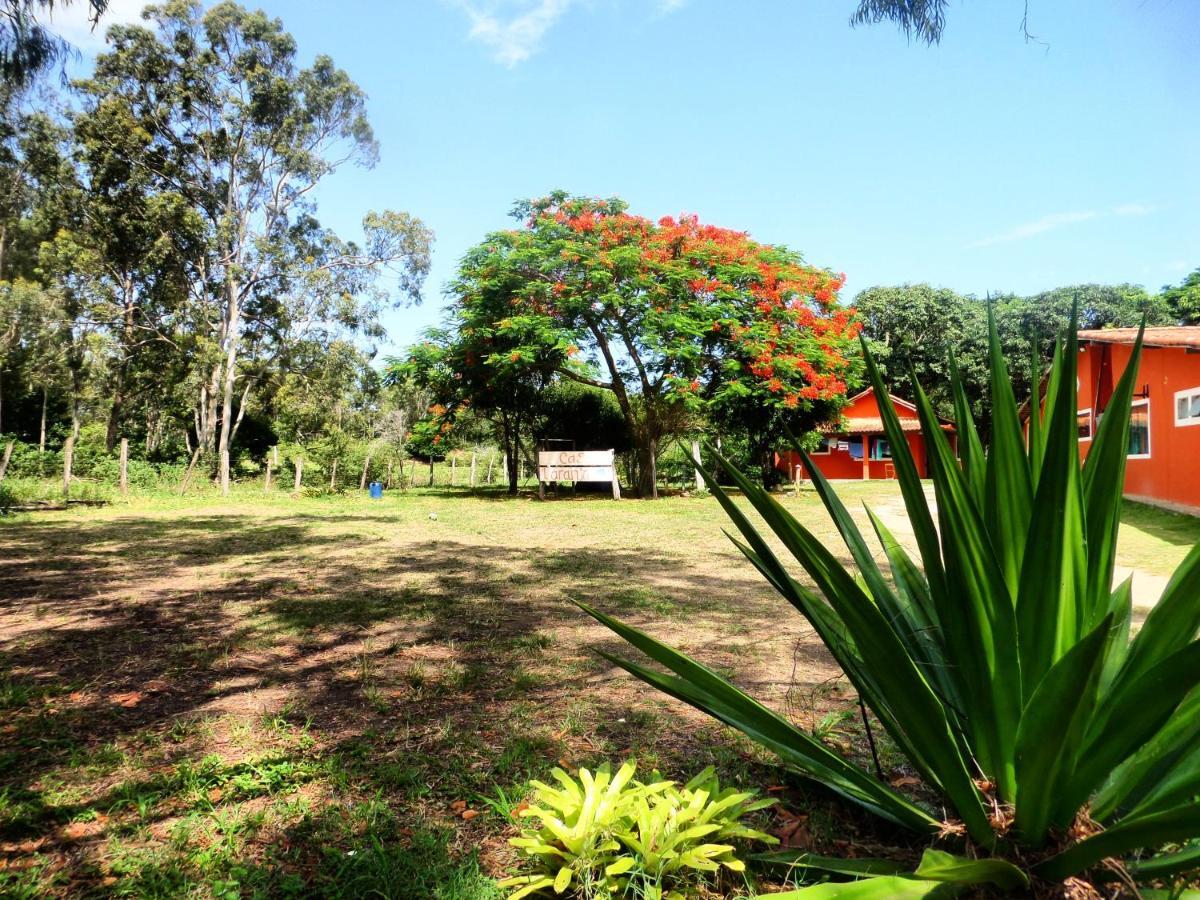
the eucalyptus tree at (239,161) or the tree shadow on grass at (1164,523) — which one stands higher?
the eucalyptus tree at (239,161)

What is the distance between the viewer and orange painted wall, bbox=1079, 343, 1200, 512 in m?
10.9

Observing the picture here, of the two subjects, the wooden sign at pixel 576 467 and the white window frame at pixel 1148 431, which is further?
the wooden sign at pixel 576 467

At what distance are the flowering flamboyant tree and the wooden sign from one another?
3.74ft

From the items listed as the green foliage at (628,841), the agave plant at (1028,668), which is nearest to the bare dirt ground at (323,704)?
the green foliage at (628,841)

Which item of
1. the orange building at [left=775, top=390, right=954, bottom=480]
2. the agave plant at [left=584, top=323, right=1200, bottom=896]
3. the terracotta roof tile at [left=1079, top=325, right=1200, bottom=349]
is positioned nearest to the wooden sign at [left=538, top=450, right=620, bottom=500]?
the terracotta roof tile at [left=1079, top=325, right=1200, bottom=349]

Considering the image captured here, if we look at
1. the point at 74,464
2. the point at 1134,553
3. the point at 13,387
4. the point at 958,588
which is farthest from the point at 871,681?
the point at 13,387

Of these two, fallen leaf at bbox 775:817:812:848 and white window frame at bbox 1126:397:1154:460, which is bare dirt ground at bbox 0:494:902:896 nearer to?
fallen leaf at bbox 775:817:812:848

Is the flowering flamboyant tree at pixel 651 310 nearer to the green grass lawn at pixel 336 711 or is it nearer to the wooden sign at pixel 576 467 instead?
Answer: the wooden sign at pixel 576 467

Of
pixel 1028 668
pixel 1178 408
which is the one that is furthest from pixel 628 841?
pixel 1178 408

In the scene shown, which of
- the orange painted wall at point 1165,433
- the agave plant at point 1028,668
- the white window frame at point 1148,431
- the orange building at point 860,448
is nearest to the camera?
the agave plant at point 1028,668

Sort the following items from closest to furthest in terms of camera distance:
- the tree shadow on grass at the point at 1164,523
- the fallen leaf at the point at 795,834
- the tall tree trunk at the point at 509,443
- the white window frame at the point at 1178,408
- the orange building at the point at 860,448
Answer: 1. the fallen leaf at the point at 795,834
2. the tree shadow on grass at the point at 1164,523
3. the white window frame at the point at 1178,408
4. the tall tree trunk at the point at 509,443
5. the orange building at the point at 860,448

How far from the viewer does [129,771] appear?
240 centimetres

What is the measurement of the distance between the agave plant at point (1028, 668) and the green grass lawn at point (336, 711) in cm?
58

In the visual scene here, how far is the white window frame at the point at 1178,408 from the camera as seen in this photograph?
10664 millimetres
